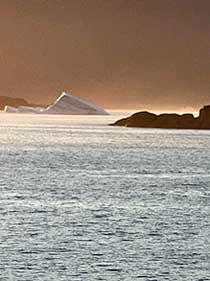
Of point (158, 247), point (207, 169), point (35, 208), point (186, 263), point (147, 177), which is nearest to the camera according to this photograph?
point (186, 263)

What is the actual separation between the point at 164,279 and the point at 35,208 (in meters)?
29.8

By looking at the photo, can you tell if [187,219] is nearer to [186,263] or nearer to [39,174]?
[186,263]

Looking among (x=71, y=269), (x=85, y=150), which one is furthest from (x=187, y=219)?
(x=85, y=150)

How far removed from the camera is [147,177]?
118 meters

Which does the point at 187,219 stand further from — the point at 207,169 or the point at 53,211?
the point at 207,169

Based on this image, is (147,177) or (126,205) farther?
(147,177)

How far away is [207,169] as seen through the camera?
13575 cm

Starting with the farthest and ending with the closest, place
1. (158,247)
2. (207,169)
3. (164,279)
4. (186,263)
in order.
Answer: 1. (207,169)
2. (158,247)
3. (186,263)
4. (164,279)

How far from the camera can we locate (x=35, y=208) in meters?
79.6

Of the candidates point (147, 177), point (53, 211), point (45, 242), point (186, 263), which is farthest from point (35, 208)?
point (147, 177)

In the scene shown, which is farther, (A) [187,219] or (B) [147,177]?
(B) [147,177]

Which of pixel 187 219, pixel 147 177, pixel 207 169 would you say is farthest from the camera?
pixel 207 169

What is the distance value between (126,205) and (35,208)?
8.30m

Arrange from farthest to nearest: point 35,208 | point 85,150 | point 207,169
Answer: point 85,150 < point 207,169 < point 35,208
